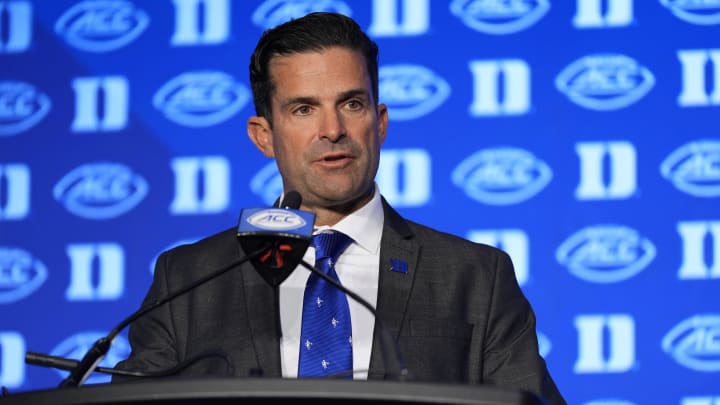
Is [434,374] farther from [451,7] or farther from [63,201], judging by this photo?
[63,201]

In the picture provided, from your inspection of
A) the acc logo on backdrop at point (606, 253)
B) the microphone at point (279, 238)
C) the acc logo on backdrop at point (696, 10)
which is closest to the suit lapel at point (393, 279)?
Result: the microphone at point (279, 238)

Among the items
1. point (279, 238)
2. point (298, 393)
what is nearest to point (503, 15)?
point (279, 238)

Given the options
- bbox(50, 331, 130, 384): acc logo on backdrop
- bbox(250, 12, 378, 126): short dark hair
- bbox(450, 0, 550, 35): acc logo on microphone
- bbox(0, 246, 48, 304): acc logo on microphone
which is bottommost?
bbox(50, 331, 130, 384): acc logo on backdrop

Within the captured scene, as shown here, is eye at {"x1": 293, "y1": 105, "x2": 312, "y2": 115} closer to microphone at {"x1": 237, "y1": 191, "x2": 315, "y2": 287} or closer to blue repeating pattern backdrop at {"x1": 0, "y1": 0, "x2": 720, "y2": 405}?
microphone at {"x1": 237, "y1": 191, "x2": 315, "y2": 287}

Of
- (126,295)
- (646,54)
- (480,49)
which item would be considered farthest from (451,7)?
(126,295)

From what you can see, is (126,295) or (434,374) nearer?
(434,374)

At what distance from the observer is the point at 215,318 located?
2154 mm

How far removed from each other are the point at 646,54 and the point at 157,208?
1.50 metres

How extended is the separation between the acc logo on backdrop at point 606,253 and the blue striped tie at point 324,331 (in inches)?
44.0

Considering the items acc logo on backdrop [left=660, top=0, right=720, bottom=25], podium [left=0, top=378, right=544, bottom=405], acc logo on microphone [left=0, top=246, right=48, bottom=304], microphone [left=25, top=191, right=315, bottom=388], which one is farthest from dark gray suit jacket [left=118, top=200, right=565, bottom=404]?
acc logo on backdrop [left=660, top=0, right=720, bottom=25]

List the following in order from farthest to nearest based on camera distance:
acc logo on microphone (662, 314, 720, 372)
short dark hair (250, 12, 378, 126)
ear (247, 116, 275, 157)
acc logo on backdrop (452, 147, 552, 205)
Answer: acc logo on backdrop (452, 147, 552, 205), acc logo on microphone (662, 314, 720, 372), ear (247, 116, 275, 157), short dark hair (250, 12, 378, 126)

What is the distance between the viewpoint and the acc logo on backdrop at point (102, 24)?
3410 millimetres

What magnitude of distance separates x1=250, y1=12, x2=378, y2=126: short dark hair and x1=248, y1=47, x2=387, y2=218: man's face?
0.07ft

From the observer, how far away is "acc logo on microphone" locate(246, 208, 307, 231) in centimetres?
148
